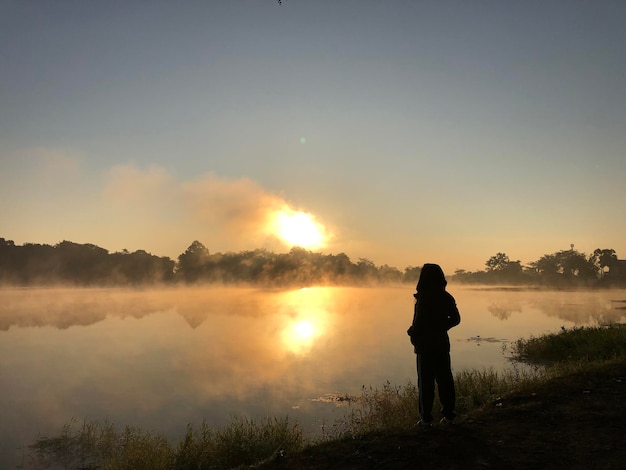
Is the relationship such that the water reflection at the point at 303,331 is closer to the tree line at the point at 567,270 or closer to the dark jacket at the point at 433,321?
the dark jacket at the point at 433,321

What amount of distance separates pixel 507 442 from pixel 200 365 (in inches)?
768

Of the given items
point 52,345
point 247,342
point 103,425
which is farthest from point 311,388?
point 52,345

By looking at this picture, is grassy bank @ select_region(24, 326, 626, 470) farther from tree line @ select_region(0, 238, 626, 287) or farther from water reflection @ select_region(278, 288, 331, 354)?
tree line @ select_region(0, 238, 626, 287)

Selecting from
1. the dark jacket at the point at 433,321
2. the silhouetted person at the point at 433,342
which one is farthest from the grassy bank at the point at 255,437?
the dark jacket at the point at 433,321

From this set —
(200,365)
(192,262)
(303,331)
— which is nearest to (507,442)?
(200,365)

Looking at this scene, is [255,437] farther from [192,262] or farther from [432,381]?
[192,262]

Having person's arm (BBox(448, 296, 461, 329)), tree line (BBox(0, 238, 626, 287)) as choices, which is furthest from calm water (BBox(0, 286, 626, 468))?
tree line (BBox(0, 238, 626, 287))

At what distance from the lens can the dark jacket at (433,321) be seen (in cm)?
767

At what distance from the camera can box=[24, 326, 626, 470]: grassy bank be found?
8922 millimetres

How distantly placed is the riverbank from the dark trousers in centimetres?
33

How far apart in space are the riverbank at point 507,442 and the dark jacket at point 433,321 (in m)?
1.48

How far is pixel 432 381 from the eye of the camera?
7.69 metres

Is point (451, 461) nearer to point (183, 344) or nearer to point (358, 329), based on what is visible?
point (183, 344)

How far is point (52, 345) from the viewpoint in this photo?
1205 inches
